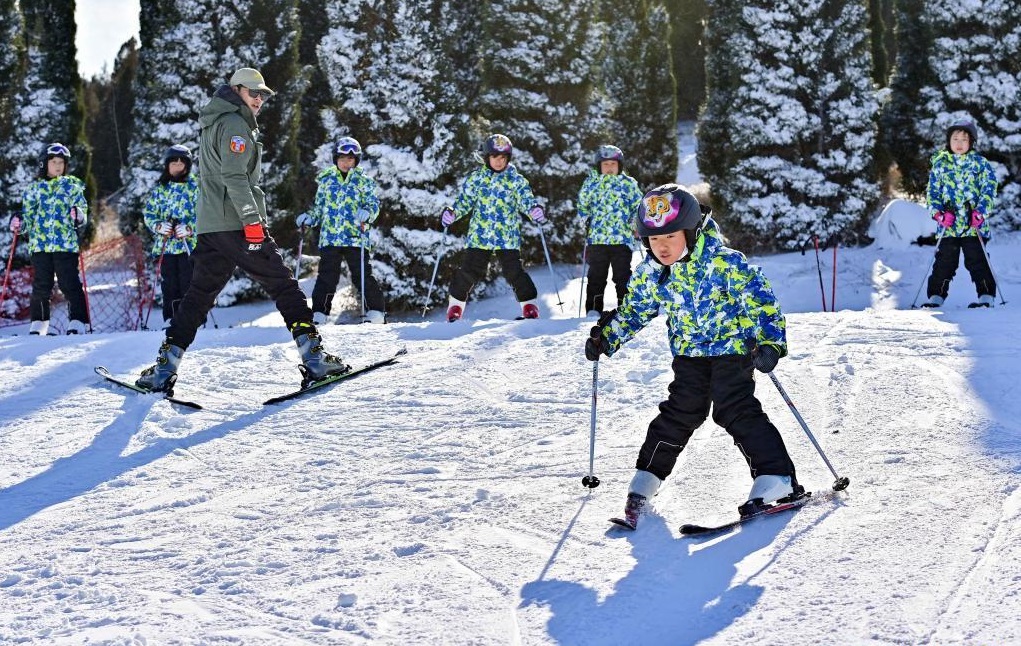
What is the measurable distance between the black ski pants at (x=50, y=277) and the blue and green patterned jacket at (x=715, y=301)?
25.7 feet

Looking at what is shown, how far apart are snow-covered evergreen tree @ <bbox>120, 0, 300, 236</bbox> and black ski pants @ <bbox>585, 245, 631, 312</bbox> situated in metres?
7.78

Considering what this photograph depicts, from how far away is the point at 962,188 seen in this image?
971cm

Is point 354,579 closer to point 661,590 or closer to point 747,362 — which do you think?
point 661,590

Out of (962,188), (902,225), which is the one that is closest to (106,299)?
(962,188)

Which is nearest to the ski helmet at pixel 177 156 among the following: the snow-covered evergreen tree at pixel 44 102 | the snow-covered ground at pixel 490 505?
the snow-covered ground at pixel 490 505

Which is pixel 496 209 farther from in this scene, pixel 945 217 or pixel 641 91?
pixel 641 91

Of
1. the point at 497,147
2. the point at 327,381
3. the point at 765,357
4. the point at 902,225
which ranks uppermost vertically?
the point at 497,147

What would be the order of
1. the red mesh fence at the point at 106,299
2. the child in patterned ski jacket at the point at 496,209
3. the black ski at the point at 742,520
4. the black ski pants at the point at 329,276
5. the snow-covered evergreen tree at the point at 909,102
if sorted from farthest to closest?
the snow-covered evergreen tree at the point at 909,102, the red mesh fence at the point at 106,299, the black ski pants at the point at 329,276, the child in patterned ski jacket at the point at 496,209, the black ski at the point at 742,520

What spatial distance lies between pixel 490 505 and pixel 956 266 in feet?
23.7

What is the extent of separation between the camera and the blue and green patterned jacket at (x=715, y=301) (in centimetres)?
410

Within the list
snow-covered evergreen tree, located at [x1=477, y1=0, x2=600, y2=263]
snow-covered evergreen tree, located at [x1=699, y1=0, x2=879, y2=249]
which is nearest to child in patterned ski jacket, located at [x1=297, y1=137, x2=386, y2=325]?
snow-covered evergreen tree, located at [x1=477, y1=0, x2=600, y2=263]

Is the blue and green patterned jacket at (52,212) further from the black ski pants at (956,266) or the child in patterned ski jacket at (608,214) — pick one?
the black ski pants at (956,266)

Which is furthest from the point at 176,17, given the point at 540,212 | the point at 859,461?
the point at 859,461

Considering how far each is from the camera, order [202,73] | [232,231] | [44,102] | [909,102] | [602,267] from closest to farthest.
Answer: [232,231] < [602,267] < [202,73] < [44,102] < [909,102]
